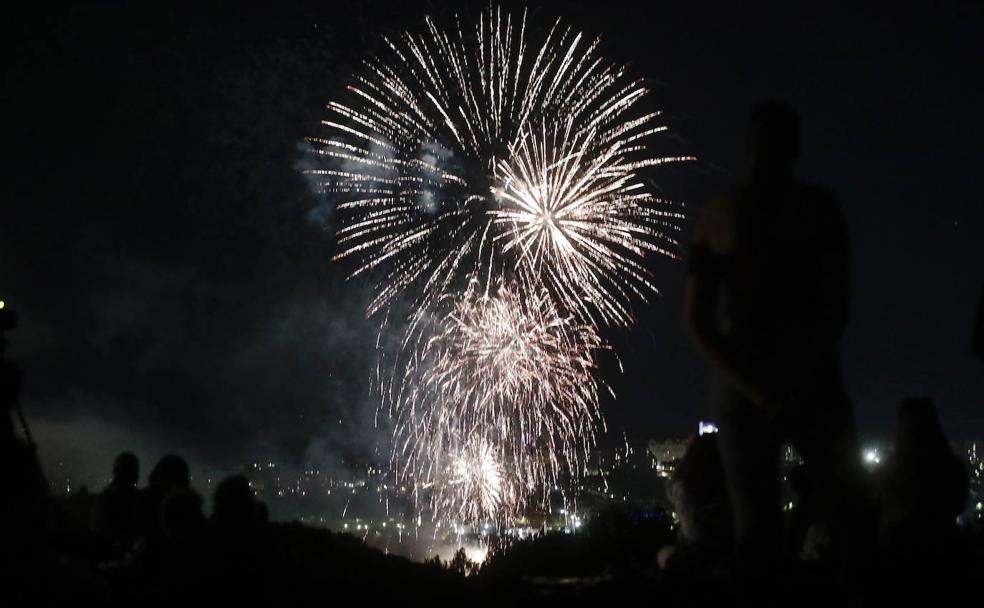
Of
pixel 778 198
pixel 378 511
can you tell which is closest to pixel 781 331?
pixel 778 198

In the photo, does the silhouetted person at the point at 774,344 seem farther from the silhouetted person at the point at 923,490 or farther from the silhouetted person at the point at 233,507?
the silhouetted person at the point at 233,507

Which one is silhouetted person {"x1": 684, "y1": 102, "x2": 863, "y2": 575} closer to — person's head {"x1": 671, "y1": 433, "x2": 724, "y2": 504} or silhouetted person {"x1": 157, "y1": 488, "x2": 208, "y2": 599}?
person's head {"x1": 671, "y1": 433, "x2": 724, "y2": 504}

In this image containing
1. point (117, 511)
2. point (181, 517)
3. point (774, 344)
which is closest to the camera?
point (774, 344)

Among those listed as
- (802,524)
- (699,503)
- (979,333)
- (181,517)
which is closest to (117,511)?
(181,517)

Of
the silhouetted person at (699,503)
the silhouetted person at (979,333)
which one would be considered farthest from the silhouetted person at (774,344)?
the silhouetted person at (979,333)

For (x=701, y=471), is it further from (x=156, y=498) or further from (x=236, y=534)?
(x=156, y=498)
